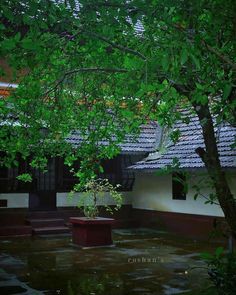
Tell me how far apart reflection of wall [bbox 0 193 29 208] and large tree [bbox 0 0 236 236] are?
7.61 metres

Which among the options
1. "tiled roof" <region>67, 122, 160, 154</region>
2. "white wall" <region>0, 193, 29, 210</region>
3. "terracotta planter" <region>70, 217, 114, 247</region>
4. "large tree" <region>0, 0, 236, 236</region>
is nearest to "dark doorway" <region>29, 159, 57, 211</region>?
"white wall" <region>0, 193, 29, 210</region>

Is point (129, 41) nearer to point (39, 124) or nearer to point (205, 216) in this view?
point (39, 124)

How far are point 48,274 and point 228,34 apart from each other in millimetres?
6198

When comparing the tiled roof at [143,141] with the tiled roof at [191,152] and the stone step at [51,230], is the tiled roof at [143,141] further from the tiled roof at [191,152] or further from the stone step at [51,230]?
the stone step at [51,230]

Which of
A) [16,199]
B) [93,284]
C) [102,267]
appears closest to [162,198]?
[16,199]

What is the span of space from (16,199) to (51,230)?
1.71 meters

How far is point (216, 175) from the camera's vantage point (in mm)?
5488

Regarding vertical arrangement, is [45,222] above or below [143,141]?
below

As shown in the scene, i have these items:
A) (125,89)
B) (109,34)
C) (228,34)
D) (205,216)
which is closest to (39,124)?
(125,89)

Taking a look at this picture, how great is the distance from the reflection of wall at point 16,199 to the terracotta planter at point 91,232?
3.75 m

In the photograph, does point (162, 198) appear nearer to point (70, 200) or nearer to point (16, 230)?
point (70, 200)

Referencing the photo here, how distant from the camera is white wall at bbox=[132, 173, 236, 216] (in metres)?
14.6

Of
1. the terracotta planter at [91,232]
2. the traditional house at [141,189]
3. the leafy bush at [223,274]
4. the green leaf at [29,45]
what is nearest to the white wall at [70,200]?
the traditional house at [141,189]

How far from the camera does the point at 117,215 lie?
58.8 feet
